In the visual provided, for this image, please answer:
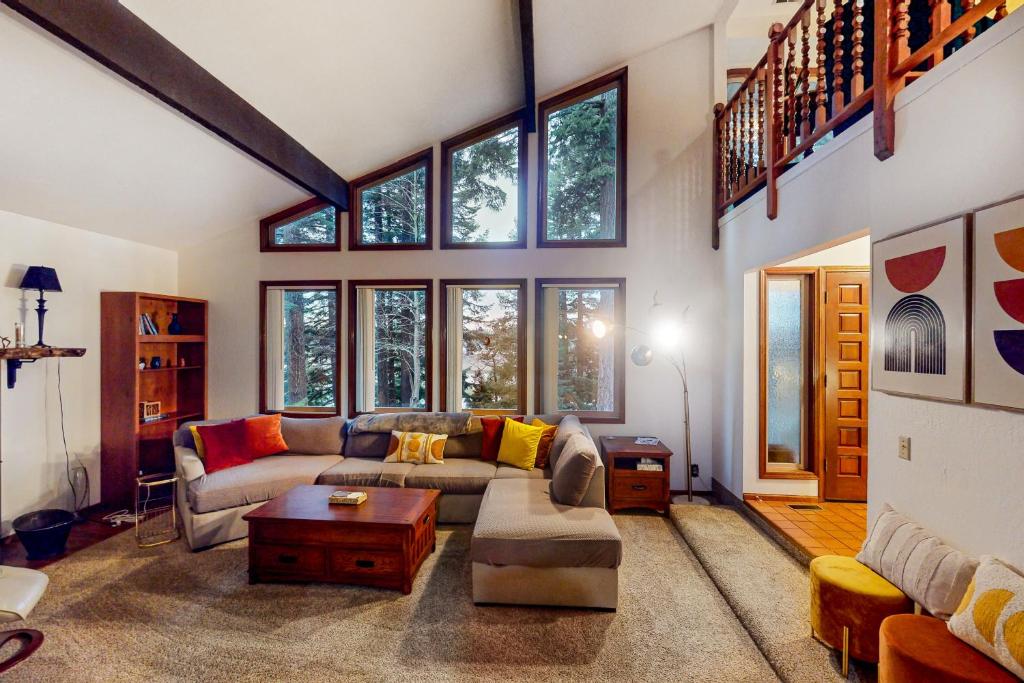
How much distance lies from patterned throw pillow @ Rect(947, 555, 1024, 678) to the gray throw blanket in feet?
11.0

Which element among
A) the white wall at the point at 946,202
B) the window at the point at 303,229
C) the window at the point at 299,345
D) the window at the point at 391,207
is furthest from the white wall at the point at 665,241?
the window at the point at 299,345

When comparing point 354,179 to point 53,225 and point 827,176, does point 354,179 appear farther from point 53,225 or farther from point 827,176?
point 827,176

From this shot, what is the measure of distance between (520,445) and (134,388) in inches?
136

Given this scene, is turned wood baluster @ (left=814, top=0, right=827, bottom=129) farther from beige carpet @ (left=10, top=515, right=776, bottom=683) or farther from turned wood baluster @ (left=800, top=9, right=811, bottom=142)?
beige carpet @ (left=10, top=515, right=776, bottom=683)

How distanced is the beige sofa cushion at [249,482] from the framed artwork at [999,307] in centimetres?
408

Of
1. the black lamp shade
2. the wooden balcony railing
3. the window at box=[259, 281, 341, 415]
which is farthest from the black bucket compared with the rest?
the wooden balcony railing

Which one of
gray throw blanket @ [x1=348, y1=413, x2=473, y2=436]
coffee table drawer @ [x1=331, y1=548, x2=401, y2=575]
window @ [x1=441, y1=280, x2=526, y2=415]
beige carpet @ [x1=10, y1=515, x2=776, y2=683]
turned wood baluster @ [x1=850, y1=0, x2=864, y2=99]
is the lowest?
beige carpet @ [x1=10, y1=515, x2=776, y2=683]

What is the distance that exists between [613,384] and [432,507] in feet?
7.40

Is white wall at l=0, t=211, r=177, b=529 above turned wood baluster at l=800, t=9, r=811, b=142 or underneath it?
underneath

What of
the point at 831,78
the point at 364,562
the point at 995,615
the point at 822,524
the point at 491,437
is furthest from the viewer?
the point at 491,437

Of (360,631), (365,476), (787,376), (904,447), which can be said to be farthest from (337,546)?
(787,376)

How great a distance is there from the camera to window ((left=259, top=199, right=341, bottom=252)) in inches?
192

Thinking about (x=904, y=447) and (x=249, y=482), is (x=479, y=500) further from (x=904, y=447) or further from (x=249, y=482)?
(x=904, y=447)

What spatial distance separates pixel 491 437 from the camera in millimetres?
4199
